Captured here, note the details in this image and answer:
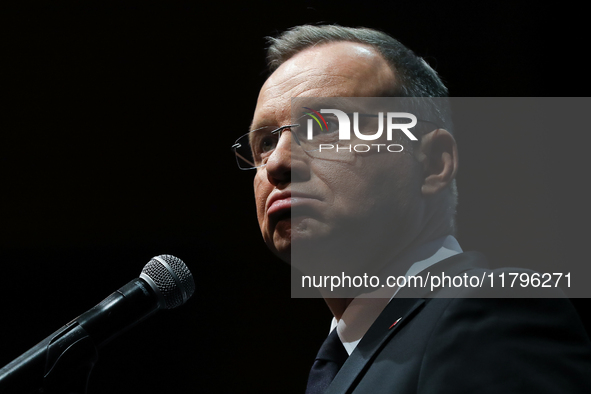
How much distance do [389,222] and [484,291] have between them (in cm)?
39

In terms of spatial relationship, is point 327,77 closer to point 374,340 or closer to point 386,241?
point 386,241

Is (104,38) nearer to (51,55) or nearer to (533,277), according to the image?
(51,55)

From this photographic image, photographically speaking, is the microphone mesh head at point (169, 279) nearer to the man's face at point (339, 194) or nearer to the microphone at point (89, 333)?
the microphone at point (89, 333)

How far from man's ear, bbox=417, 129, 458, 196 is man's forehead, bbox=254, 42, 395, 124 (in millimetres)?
213

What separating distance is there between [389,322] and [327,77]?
2.38 feet

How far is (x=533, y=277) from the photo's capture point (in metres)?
0.98

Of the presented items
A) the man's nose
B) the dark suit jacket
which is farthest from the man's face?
the dark suit jacket

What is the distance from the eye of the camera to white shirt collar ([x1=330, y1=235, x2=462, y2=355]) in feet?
4.27

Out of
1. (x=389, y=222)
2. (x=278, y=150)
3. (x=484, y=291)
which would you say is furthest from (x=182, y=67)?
(x=484, y=291)

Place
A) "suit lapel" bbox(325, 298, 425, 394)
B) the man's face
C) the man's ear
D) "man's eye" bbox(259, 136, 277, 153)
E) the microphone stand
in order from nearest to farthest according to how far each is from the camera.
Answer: the microphone stand → "suit lapel" bbox(325, 298, 425, 394) → the man's face → the man's ear → "man's eye" bbox(259, 136, 277, 153)

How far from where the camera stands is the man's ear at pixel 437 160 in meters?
1.40

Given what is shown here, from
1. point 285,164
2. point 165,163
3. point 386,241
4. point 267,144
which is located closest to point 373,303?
point 386,241

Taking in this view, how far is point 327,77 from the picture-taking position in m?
1.43

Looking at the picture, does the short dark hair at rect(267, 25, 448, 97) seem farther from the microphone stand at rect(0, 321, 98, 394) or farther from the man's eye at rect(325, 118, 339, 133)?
the microphone stand at rect(0, 321, 98, 394)
